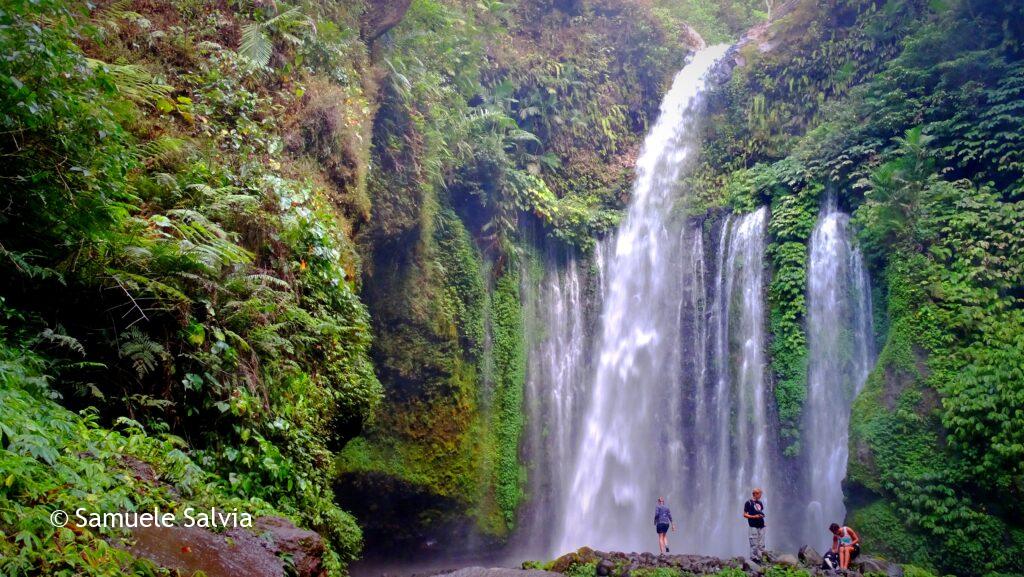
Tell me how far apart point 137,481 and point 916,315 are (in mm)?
12140

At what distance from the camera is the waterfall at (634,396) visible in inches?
550

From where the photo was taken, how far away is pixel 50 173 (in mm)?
3635

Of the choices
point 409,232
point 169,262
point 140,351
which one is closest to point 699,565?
point 409,232

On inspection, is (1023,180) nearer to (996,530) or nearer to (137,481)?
(996,530)

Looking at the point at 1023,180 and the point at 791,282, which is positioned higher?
the point at 1023,180

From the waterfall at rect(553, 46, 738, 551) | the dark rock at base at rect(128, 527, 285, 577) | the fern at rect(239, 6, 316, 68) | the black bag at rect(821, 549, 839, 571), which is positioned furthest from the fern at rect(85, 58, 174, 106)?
the waterfall at rect(553, 46, 738, 551)

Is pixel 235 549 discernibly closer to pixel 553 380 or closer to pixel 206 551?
pixel 206 551

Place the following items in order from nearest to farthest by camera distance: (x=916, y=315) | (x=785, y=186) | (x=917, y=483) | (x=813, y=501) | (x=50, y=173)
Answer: (x=50, y=173) < (x=917, y=483) < (x=916, y=315) < (x=813, y=501) < (x=785, y=186)

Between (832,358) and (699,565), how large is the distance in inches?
241

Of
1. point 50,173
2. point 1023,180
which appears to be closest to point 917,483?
point 1023,180

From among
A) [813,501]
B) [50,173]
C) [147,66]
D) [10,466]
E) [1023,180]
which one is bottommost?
[813,501]

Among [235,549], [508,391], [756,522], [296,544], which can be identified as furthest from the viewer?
[508,391]

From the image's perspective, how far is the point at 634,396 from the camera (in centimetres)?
1494

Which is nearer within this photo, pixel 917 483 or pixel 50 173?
pixel 50 173
